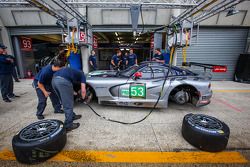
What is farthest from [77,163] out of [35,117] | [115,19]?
[115,19]

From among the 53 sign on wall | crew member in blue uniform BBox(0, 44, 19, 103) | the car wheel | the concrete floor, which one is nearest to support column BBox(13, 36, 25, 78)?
the 53 sign on wall

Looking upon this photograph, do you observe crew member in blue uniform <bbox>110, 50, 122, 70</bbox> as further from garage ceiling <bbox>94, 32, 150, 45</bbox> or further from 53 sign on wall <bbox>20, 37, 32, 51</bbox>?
53 sign on wall <bbox>20, 37, 32, 51</bbox>

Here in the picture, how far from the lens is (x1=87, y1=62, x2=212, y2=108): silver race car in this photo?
114 inches

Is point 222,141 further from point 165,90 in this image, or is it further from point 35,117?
point 35,117

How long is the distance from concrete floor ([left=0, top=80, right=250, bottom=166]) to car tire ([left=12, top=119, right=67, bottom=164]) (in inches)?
6.0

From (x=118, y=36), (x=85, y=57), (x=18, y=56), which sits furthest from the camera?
(x=118, y=36)

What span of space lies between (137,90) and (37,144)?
2072 mm

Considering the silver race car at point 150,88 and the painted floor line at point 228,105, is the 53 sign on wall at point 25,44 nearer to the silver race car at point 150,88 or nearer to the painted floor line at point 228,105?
the silver race car at point 150,88

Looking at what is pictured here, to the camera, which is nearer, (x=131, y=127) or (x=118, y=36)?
(x=131, y=127)

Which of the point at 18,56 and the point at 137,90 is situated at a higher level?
the point at 18,56

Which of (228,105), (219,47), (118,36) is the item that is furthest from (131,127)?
(118,36)

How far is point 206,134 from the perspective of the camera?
1.72 metres

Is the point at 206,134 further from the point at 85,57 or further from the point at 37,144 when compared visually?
the point at 85,57

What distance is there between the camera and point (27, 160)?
1.52 meters
